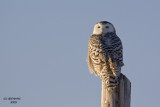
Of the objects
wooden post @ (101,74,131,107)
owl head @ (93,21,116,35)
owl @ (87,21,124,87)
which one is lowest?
wooden post @ (101,74,131,107)

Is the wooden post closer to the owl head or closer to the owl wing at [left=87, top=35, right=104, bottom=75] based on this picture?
the owl wing at [left=87, top=35, right=104, bottom=75]

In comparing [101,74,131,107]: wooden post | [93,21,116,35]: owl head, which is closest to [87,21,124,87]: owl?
[93,21,116,35]: owl head

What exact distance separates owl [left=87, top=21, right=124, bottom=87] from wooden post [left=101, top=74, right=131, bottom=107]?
0.49 m

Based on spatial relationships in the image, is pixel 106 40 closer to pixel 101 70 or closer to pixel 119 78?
pixel 101 70

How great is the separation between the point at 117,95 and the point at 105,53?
90.3 inches

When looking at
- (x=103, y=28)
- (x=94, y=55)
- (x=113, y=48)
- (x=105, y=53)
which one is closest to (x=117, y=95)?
(x=105, y=53)

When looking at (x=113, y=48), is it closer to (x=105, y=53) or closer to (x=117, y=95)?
(x=105, y=53)

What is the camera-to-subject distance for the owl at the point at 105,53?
266 inches

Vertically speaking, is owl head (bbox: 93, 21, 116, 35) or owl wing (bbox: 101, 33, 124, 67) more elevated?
owl head (bbox: 93, 21, 116, 35)

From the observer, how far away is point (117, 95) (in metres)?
5.36

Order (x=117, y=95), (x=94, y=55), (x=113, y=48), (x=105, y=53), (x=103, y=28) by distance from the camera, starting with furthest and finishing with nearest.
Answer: (x=103, y=28), (x=94, y=55), (x=113, y=48), (x=105, y=53), (x=117, y=95)

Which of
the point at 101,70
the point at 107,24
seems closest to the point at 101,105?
the point at 101,70

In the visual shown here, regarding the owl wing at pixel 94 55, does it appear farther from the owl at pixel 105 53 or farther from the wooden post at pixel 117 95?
the wooden post at pixel 117 95

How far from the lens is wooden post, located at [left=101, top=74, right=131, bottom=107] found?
514 centimetres
